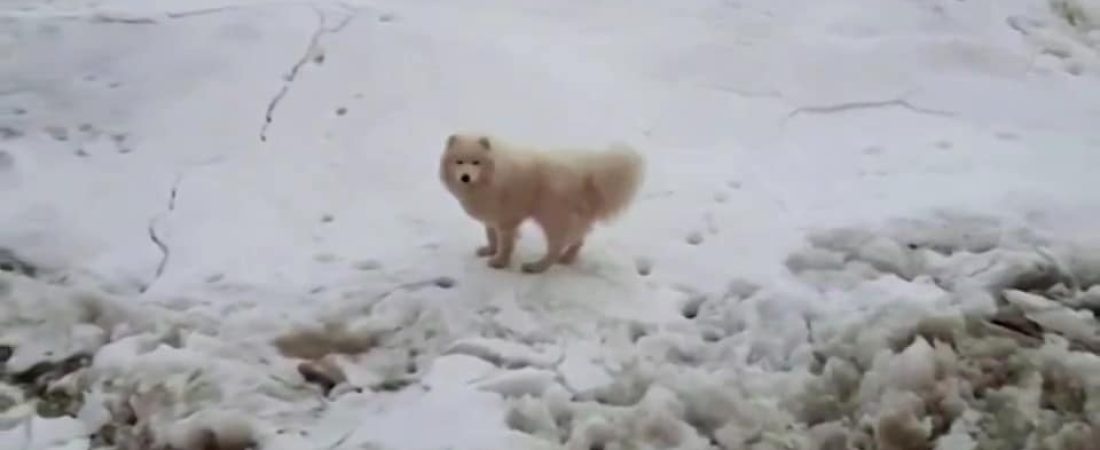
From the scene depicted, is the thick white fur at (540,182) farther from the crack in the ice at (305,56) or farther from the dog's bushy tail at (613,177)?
Answer: the crack in the ice at (305,56)

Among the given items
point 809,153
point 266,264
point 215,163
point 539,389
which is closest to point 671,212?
point 809,153

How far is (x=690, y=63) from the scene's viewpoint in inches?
94.6

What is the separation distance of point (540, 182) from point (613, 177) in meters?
0.09

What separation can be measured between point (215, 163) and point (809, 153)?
3.08 ft

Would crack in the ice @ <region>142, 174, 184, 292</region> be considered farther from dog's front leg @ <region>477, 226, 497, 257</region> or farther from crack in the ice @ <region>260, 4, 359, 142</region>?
dog's front leg @ <region>477, 226, 497, 257</region>

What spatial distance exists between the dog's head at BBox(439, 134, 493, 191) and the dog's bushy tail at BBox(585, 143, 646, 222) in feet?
0.43

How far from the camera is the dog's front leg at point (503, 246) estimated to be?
69.5 inches

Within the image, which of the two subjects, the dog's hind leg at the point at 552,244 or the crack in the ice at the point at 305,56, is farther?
the crack in the ice at the point at 305,56

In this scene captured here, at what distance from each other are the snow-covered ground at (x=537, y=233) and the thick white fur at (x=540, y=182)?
11 centimetres

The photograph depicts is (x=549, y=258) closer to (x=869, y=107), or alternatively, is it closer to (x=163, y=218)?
(x=163, y=218)

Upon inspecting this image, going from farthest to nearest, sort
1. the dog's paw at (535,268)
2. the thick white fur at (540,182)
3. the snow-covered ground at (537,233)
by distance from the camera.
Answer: the dog's paw at (535,268), the thick white fur at (540,182), the snow-covered ground at (537,233)

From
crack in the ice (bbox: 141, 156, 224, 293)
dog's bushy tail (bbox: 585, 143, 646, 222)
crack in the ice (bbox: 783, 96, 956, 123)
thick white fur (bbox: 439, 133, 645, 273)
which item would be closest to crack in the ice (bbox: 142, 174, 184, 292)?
crack in the ice (bbox: 141, 156, 224, 293)

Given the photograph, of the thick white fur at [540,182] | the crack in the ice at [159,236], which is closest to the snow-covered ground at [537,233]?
the crack in the ice at [159,236]

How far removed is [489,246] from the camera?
185 cm
